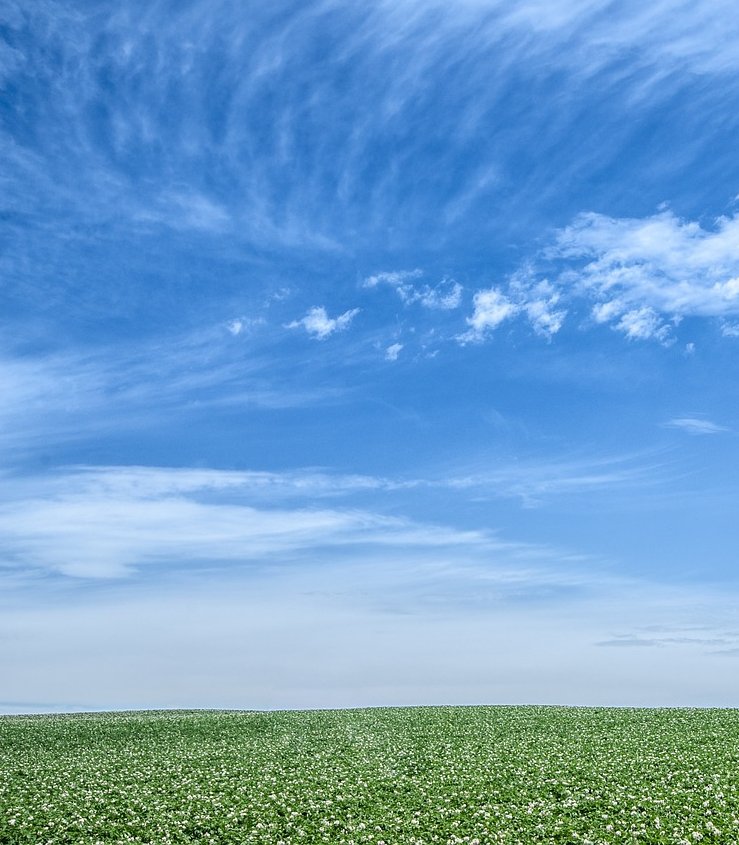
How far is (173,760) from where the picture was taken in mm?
35125

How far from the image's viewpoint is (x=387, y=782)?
96.1 ft

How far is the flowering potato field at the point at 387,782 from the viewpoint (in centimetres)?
2420

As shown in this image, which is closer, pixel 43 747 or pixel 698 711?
pixel 43 747

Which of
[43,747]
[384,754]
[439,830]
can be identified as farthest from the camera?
[43,747]

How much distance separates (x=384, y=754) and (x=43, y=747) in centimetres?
2039

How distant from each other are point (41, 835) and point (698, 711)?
38.9 metres

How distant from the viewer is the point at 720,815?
2419 cm

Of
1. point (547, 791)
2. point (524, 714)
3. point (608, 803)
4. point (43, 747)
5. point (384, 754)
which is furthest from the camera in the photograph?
point (524, 714)

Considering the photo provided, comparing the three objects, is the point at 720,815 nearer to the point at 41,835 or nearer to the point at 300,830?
the point at 300,830

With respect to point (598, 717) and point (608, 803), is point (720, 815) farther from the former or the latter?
point (598, 717)

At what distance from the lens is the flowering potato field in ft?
79.4

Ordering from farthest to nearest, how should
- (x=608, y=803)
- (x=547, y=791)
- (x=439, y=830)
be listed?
(x=547, y=791) → (x=608, y=803) → (x=439, y=830)

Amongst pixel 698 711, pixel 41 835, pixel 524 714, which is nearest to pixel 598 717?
pixel 524 714

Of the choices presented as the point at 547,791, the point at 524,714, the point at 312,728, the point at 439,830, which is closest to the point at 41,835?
the point at 439,830
